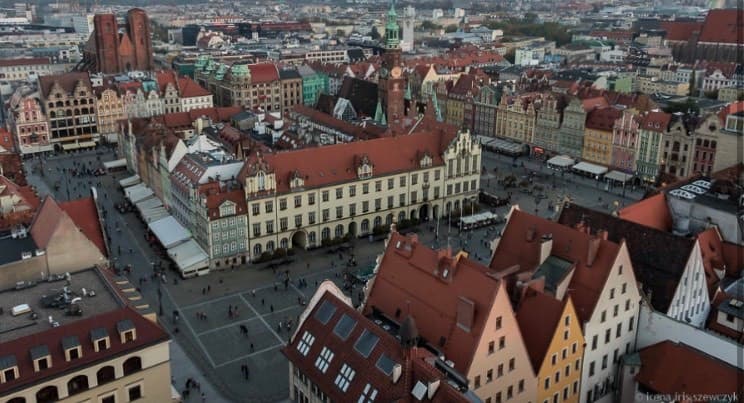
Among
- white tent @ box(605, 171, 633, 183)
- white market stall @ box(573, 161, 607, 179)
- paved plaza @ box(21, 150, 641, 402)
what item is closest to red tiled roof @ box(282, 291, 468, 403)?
paved plaza @ box(21, 150, 641, 402)

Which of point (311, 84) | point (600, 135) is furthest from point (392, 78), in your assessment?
point (311, 84)

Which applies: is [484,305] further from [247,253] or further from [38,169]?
[38,169]

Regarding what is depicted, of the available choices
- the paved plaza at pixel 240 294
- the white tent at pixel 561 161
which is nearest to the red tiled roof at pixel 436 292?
the paved plaza at pixel 240 294

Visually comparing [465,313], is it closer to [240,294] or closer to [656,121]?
[240,294]

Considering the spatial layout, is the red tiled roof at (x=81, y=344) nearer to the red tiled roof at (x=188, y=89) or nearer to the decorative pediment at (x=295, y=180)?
the decorative pediment at (x=295, y=180)

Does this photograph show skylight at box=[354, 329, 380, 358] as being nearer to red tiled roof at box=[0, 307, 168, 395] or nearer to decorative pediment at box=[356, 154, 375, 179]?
red tiled roof at box=[0, 307, 168, 395]

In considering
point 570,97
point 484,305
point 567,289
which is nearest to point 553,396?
point 567,289
